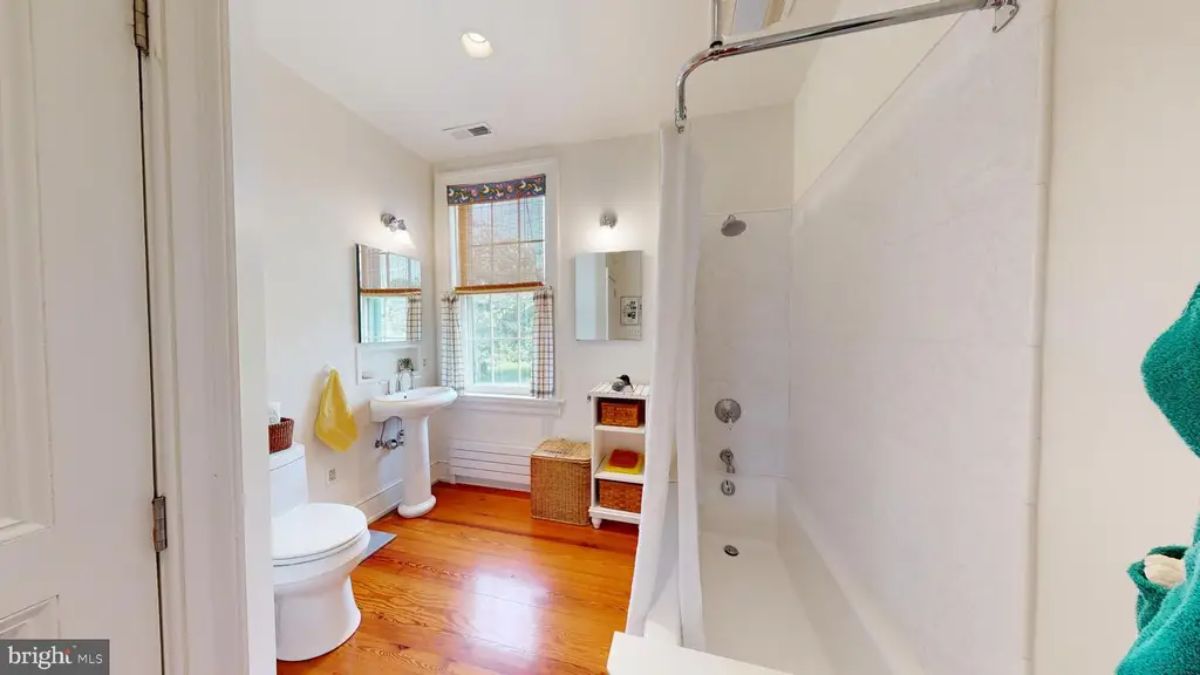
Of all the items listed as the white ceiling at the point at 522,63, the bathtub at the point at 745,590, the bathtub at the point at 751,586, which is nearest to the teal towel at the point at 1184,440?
the bathtub at the point at 745,590

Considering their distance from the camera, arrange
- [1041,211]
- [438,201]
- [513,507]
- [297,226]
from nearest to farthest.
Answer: [1041,211] → [297,226] → [513,507] → [438,201]

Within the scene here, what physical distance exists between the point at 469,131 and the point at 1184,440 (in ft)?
9.36

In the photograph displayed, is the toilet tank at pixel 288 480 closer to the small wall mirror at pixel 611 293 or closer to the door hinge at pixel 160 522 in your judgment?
the door hinge at pixel 160 522

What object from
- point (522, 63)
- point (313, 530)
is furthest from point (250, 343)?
point (522, 63)

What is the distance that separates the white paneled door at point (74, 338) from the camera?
0.47 m

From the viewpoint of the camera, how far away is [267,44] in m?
1.71

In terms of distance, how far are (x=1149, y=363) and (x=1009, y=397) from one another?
1.77 feet

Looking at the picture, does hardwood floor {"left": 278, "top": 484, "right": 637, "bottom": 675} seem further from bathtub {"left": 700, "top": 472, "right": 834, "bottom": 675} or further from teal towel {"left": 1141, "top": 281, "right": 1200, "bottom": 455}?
teal towel {"left": 1141, "top": 281, "right": 1200, "bottom": 455}

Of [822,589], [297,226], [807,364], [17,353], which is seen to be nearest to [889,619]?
[822,589]

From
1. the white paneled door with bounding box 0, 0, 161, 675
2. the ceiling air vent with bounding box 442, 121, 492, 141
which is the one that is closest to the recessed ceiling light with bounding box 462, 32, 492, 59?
the ceiling air vent with bounding box 442, 121, 492, 141

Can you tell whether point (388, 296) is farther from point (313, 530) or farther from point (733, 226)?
point (733, 226)

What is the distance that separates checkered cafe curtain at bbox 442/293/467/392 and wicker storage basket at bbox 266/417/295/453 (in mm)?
1140

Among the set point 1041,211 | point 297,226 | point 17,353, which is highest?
point 297,226

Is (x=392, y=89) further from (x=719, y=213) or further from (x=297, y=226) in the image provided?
(x=719, y=213)
